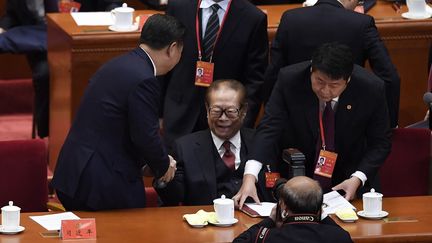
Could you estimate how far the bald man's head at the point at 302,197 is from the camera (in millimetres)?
3891

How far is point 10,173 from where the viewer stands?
4.98 m

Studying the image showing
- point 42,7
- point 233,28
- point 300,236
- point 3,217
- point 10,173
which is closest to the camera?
point 300,236

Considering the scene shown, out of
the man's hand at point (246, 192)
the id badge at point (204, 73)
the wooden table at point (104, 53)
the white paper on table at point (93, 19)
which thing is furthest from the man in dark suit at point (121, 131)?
the white paper on table at point (93, 19)

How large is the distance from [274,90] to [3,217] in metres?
1.28

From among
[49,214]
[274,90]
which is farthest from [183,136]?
[49,214]

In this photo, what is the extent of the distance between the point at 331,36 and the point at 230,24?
1.68 feet

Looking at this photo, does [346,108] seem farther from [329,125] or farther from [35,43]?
[35,43]

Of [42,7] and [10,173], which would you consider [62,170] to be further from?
[42,7]

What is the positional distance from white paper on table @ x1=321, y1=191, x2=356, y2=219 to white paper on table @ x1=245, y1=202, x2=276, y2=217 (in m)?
0.22

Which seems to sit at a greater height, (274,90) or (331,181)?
(274,90)

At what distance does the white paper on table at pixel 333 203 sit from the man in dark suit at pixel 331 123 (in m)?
0.06

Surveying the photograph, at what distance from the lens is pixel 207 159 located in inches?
196

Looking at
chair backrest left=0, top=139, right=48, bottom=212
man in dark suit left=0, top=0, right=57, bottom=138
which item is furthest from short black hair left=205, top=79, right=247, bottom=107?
man in dark suit left=0, top=0, right=57, bottom=138

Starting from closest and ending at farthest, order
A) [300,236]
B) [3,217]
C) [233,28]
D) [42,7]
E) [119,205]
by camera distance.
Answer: [300,236]
[3,217]
[119,205]
[233,28]
[42,7]
